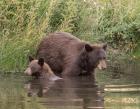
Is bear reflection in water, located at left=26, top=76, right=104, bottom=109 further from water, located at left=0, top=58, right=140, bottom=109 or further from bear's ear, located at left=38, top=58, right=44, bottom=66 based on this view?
bear's ear, located at left=38, top=58, right=44, bottom=66

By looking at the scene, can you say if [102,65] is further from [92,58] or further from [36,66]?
[36,66]

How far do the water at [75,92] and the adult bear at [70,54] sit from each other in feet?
1.17

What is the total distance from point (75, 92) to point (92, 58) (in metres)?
3.71

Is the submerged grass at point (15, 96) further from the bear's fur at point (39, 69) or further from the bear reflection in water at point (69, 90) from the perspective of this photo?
the bear's fur at point (39, 69)

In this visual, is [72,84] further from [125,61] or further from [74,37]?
[125,61]

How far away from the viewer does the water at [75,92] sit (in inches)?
406

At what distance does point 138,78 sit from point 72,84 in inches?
75.0

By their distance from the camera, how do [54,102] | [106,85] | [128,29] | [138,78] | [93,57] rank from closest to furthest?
1. [54,102]
2. [106,85]
3. [138,78]
4. [93,57]
5. [128,29]

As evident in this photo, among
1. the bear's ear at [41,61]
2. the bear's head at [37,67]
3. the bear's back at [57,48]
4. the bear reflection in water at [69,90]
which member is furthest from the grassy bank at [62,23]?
the bear reflection in water at [69,90]

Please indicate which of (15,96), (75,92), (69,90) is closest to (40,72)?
(69,90)

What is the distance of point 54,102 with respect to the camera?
10523mm

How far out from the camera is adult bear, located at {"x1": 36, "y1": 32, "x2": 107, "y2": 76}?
15477 mm

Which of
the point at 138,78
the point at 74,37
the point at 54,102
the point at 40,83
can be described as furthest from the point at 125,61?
the point at 54,102

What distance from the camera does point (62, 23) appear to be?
55.1 ft
